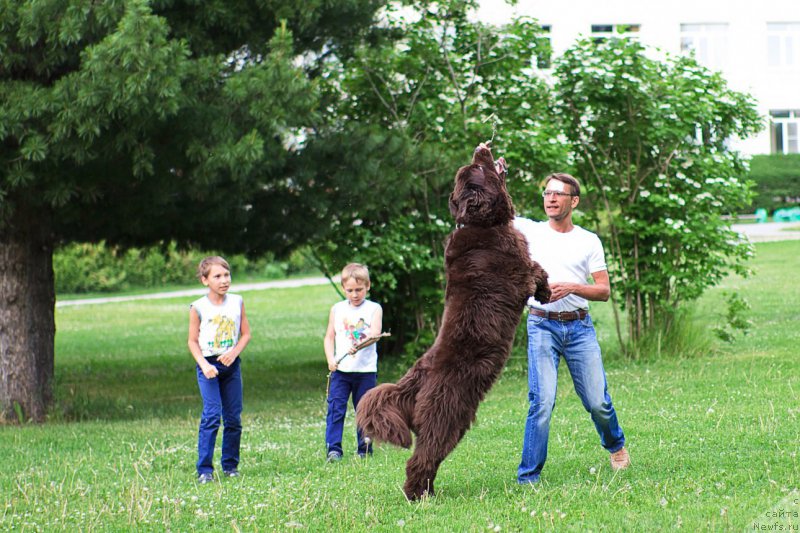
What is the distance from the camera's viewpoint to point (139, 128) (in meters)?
8.62

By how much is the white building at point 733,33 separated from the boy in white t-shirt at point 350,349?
97.3ft

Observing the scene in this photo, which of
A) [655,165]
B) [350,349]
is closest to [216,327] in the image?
[350,349]

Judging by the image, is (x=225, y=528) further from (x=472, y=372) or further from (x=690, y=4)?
(x=690, y=4)

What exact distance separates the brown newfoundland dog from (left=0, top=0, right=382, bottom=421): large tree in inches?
143

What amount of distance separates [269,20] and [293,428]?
13.7ft

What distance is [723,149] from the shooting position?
40.6 feet

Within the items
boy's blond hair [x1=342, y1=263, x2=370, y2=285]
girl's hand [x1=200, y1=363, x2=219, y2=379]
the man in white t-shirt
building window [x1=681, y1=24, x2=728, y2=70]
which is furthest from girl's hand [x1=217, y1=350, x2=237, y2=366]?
building window [x1=681, y1=24, x2=728, y2=70]

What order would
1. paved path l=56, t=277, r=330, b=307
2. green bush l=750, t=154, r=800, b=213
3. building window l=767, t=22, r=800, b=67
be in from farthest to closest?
building window l=767, t=22, r=800, b=67
green bush l=750, t=154, r=800, b=213
paved path l=56, t=277, r=330, b=307

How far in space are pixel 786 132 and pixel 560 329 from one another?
1367 inches

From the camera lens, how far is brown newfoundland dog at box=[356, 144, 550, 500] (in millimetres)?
5449

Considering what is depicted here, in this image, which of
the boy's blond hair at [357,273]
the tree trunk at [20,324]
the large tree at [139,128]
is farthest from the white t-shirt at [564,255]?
the tree trunk at [20,324]

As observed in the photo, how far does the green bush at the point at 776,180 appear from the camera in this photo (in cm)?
3431

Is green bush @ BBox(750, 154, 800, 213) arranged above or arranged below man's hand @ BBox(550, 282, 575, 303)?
above

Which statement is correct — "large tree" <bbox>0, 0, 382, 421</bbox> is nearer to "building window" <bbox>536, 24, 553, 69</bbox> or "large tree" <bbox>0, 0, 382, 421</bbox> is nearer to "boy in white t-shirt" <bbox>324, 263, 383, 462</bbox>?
"boy in white t-shirt" <bbox>324, 263, 383, 462</bbox>
